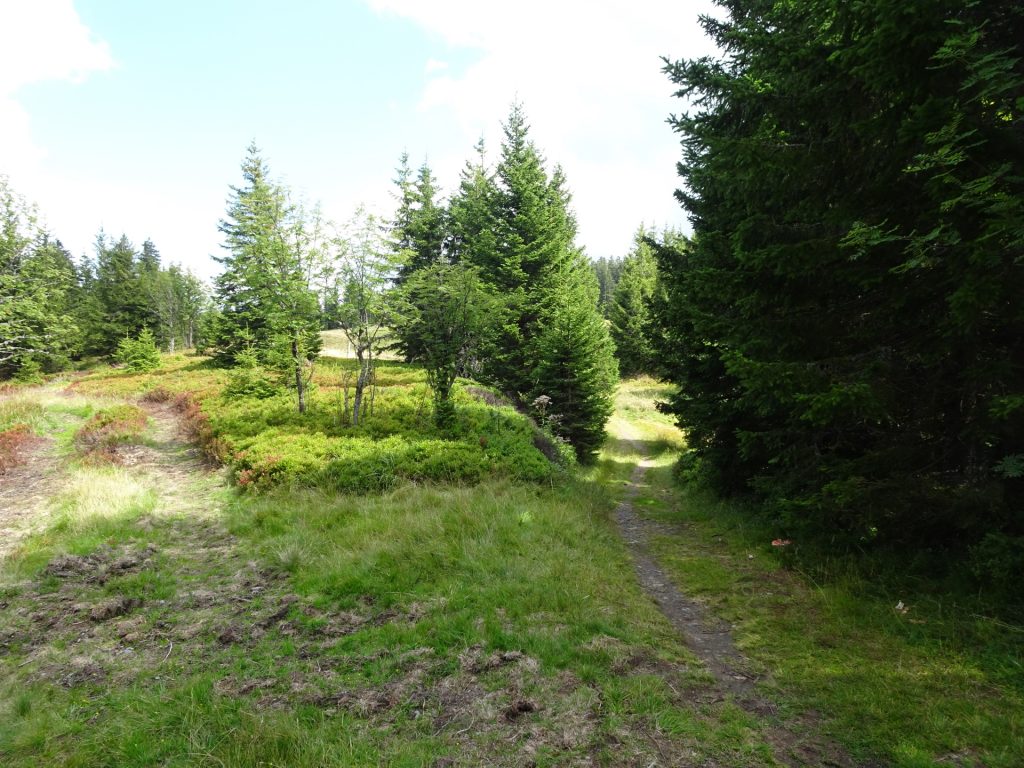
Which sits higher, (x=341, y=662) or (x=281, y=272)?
(x=281, y=272)

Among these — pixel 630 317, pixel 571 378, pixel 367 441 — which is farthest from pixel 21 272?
pixel 630 317

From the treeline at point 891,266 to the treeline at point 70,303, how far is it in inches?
918

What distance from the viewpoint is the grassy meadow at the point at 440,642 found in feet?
11.9

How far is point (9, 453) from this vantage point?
45.4ft

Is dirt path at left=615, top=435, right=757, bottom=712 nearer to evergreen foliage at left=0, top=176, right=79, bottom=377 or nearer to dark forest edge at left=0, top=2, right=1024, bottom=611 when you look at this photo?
dark forest edge at left=0, top=2, right=1024, bottom=611

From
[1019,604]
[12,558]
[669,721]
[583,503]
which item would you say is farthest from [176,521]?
[1019,604]

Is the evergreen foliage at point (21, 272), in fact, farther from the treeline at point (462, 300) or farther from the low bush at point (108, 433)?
the treeline at point (462, 300)

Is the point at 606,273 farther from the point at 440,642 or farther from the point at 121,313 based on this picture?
the point at 440,642

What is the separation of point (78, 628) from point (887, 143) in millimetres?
10750

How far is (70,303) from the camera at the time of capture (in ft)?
167

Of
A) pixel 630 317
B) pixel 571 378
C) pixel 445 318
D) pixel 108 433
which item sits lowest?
pixel 108 433

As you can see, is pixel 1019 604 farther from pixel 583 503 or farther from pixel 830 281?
pixel 583 503

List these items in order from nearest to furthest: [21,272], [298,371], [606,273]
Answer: [298,371] → [21,272] → [606,273]

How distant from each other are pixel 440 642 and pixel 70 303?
65958 millimetres
